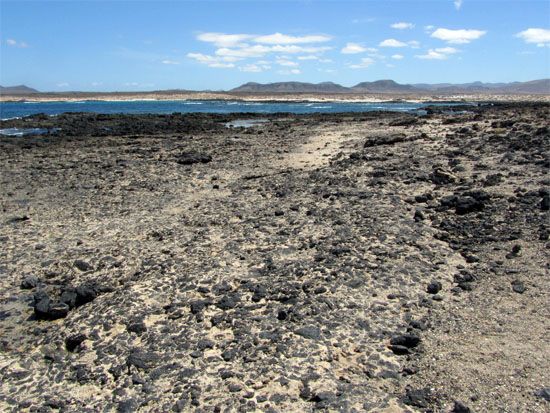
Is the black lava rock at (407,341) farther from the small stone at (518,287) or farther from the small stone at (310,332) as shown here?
the small stone at (518,287)

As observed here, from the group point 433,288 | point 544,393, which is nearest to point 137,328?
point 433,288

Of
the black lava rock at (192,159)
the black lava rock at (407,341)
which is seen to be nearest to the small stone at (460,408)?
the black lava rock at (407,341)

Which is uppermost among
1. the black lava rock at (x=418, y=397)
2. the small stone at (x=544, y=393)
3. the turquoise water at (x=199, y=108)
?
the turquoise water at (x=199, y=108)

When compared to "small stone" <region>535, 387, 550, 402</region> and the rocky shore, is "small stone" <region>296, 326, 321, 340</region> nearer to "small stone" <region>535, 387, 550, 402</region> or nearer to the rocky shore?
the rocky shore

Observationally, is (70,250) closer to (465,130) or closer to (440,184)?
(440,184)

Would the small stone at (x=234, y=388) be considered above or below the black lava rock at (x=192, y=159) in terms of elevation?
below

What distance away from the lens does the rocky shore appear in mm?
5184

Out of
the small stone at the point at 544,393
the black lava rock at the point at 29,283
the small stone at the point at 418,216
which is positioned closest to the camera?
the small stone at the point at 544,393

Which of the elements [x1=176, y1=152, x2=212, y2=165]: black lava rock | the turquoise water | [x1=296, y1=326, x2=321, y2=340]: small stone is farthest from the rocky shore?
the turquoise water

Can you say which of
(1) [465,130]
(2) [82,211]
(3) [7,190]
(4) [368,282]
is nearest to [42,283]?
(2) [82,211]

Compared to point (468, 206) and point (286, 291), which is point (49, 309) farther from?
point (468, 206)

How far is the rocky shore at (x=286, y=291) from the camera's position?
518cm

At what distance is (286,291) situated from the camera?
725cm

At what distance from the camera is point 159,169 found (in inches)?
691
